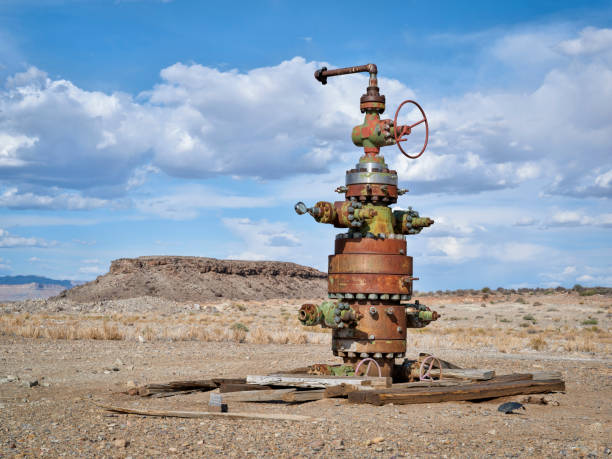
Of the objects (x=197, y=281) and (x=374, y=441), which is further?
(x=197, y=281)

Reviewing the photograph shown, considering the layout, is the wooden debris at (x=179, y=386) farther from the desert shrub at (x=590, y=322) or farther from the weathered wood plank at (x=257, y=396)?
the desert shrub at (x=590, y=322)

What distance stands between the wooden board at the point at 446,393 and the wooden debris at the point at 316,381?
1.27ft

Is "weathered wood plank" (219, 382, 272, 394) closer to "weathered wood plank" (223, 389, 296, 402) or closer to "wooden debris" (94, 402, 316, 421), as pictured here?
"weathered wood plank" (223, 389, 296, 402)

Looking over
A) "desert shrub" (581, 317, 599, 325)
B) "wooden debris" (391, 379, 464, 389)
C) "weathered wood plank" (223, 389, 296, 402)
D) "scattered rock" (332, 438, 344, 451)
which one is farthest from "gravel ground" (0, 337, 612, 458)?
"desert shrub" (581, 317, 599, 325)

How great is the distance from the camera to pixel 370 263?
10102mm

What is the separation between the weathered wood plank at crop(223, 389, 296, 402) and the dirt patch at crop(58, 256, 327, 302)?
178 feet

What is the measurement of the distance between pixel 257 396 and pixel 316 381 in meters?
0.82

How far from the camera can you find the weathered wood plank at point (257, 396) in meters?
9.00

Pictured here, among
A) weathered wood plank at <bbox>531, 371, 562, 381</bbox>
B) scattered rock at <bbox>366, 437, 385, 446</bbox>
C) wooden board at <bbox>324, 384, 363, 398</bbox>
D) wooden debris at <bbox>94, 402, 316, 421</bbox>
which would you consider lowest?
scattered rock at <bbox>366, 437, 385, 446</bbox>

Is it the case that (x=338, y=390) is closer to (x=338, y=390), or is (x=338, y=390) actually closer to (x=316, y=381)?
(x=338, y=390)

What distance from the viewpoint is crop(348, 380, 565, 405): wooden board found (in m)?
8.64

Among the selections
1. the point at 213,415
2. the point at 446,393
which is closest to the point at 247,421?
the point at 213,415

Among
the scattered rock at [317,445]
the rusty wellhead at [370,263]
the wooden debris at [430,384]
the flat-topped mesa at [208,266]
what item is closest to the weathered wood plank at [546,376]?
the wooden debris at [430,384]

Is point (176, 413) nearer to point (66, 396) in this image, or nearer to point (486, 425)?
Result: point (66, 396)
